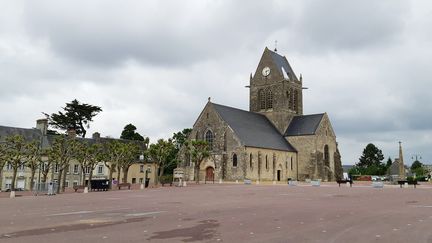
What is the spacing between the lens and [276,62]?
223 feet

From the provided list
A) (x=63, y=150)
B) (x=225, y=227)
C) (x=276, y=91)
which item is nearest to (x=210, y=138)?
(x=276, y=91)

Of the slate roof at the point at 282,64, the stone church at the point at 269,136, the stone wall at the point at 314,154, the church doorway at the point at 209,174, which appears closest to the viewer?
the stone church at the point at 269,136

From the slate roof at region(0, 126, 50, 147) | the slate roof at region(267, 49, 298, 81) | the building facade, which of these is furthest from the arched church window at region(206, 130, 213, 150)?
the slate roof at region(0, 126, 50, 147)

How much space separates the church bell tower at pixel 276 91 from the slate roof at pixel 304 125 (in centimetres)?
97

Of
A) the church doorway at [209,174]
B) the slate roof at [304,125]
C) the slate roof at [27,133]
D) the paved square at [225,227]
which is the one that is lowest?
the paved square at [225,227]

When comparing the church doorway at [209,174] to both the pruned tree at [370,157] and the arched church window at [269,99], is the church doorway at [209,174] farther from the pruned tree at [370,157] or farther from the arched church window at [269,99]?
the pruned tree at [370,157]

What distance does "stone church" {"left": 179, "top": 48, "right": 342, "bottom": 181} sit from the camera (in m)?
51.9

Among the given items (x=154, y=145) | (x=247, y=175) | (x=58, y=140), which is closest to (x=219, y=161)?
(x=247, y=175)

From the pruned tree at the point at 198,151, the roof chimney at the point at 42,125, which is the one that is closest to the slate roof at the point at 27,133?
the roof chimney at the point at 42,125

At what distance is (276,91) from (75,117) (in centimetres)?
3472

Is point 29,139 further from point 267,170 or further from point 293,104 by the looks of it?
point 293,104

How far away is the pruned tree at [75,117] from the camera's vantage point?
220 feet

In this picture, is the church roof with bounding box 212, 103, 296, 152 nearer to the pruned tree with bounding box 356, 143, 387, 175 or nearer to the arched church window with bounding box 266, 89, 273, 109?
the arched church window with bounding box 266, 89, 273, 109

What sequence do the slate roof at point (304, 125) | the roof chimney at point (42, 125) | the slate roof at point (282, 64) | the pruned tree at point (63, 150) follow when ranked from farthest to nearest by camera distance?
the slate roof at point (282, 64) → the slate roof at point (304, 125) → the roof chimney at point (42, 125) → the pruned tree at point (63, 150)
